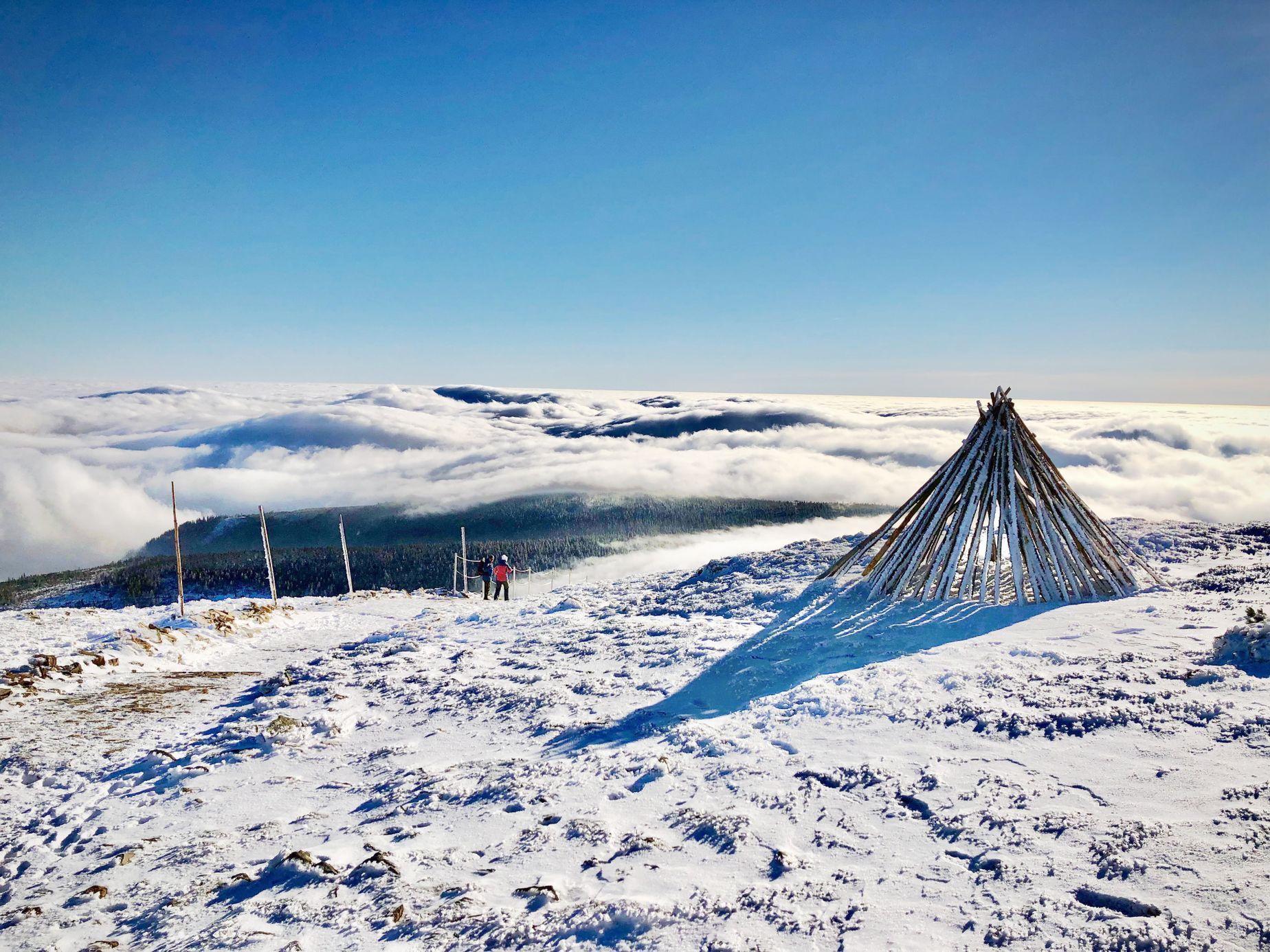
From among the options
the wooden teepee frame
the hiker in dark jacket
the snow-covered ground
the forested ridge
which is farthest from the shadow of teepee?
the forested ridge

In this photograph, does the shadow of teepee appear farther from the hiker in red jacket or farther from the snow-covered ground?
the hiker in red jacket

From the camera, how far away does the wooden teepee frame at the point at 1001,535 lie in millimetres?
7609

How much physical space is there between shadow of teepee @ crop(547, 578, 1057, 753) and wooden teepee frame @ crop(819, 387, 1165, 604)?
14.7 inches

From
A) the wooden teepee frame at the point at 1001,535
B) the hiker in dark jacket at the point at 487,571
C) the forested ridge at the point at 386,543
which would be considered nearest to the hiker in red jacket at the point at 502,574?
the hiker in dark jacket at the point at 487,571

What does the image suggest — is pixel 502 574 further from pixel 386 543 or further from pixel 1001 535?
pixel 386 543

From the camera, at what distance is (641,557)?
176 ft

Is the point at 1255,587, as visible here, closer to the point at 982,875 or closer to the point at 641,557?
the point at 982,875

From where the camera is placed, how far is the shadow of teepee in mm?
5527

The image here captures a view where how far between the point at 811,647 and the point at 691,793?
10.4 ft

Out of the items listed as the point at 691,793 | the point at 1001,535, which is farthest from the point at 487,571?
the point at 691,793

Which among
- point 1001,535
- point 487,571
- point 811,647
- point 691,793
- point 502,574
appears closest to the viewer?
point 691,793

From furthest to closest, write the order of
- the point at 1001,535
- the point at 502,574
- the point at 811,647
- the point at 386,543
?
1. the point at 386,543
2. the point at 502,574
3. the point at 1001,535
4. the point at 811,647

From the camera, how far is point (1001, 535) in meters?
8.02

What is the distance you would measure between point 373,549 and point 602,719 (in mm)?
56883
